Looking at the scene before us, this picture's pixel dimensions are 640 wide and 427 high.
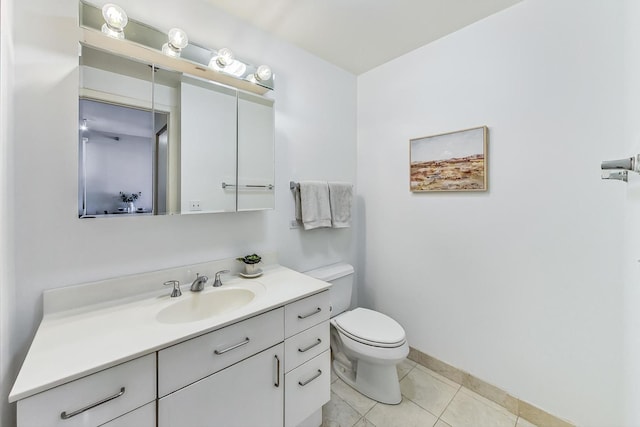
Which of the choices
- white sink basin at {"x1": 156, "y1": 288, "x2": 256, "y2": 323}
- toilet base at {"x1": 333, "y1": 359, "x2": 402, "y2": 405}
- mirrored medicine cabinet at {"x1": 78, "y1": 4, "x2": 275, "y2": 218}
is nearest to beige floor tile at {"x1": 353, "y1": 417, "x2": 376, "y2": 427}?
toilet base at {"x1": 333, "y1": 359, "x2": 402, "y2": 405}

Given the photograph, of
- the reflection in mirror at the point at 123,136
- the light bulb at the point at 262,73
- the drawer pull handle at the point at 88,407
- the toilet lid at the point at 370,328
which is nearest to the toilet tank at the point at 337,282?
the toilet lid at the point at 370,328

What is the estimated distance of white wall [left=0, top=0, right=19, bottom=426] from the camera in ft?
2.67

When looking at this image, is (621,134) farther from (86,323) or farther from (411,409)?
(86,323)

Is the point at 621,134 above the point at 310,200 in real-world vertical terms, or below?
above

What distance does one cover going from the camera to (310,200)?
1857 millimetres

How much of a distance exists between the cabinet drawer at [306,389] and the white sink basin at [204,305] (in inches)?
17.0

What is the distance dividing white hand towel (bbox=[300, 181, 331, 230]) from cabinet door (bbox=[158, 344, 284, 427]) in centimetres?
89

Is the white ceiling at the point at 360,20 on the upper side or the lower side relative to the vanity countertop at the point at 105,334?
upper

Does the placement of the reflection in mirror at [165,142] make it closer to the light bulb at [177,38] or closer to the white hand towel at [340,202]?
the light bulb at [177,38]

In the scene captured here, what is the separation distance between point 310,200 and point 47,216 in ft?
4.35

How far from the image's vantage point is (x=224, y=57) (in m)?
1.39

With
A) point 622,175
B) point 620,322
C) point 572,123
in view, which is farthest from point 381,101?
point 620,322

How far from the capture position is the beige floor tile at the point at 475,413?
1.45 metres

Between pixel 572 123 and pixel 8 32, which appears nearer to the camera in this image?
pixel 8 32
